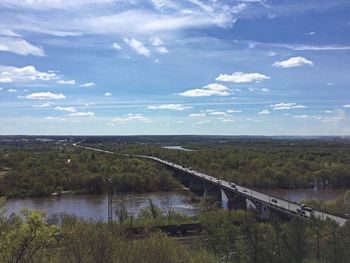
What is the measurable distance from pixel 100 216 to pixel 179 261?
31753mm

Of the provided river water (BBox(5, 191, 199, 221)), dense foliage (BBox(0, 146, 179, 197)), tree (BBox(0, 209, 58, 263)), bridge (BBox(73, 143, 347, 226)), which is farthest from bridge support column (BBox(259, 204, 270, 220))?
tree (BBox(0, 209, 58, 263))

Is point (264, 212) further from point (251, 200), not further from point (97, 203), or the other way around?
point (97, 203)

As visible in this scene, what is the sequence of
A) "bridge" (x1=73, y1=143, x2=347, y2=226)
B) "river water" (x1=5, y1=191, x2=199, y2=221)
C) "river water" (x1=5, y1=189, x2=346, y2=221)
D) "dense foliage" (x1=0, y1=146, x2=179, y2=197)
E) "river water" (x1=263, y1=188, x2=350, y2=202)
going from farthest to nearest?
"dense foliage" (x1=0, y1=146, x2=179, y2=197) < "river water" (x1=263, y1=188, x2=350, y2=202) < "river water" (x1=5, y1=189, x2=346, y2=221) < "river water" (x1=5, y1=191, x2=199, y2=221) < "bridge" (x1=73, y1=143, x2=347, y2=226)

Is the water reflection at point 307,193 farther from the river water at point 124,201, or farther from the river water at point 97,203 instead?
the river water at point 97,203

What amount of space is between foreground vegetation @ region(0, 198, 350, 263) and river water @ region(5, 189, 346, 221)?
25642mm

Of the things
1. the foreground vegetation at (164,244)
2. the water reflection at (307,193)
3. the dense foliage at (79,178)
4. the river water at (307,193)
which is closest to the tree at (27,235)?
the foreground vegetation at (164,244)

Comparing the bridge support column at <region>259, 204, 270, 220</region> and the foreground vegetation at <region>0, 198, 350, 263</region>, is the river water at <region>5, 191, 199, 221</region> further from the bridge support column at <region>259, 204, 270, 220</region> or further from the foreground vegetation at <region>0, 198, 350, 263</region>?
the foreground vegetation at <region>0, 198, 350, 263</region>

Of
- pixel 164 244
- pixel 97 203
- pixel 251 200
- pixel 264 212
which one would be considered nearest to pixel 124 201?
pixel 97 203

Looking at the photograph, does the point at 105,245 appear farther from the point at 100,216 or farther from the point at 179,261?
the point at 100,216

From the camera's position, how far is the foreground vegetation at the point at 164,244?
35.6 feet

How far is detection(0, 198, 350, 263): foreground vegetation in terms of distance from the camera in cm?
1086

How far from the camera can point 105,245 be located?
1750cm

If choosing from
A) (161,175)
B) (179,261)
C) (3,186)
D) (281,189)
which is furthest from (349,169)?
(179,261)

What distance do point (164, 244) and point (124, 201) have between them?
49538mm
